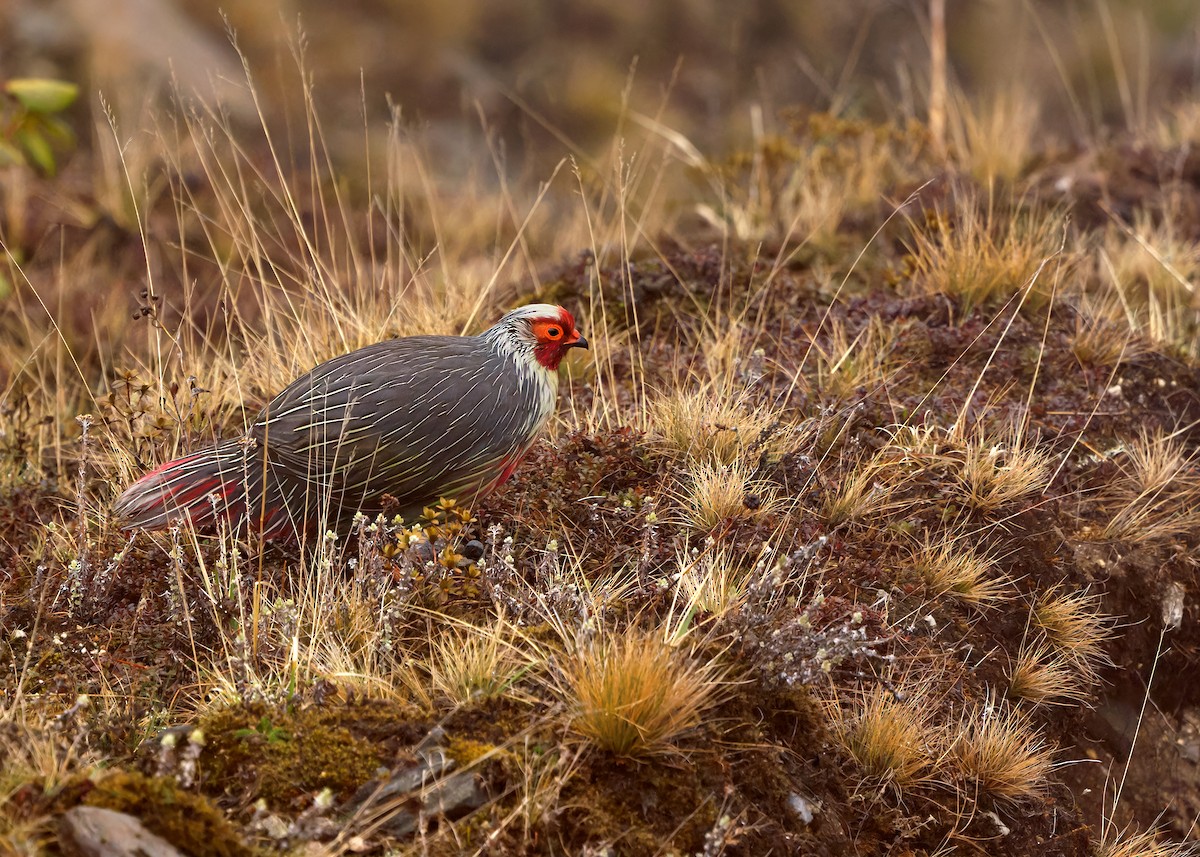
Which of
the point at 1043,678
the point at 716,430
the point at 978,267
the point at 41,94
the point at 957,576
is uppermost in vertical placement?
the point at 41,94

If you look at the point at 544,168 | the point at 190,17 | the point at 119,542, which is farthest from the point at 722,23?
the point at 119,542

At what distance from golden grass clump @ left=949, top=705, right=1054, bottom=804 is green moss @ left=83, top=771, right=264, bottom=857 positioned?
6.47ft

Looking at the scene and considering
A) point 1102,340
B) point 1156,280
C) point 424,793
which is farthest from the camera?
point 1156,280

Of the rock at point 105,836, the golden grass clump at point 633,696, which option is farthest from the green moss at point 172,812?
the golden grass clump at point 633,696

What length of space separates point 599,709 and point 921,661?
1308mm

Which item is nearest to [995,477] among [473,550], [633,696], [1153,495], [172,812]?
[1153,495]

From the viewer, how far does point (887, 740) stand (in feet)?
10.2

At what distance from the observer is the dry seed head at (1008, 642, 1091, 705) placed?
3.69m

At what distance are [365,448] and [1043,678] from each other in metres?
2.30

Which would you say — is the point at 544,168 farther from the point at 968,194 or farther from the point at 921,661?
the point at 921,661

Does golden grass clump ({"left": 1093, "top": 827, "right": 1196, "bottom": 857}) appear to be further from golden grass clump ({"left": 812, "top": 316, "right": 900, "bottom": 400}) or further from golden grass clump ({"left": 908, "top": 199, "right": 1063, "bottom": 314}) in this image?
golden grass clump ({"left": 908, "top": 199, "right": 1063, "bottom": 314})

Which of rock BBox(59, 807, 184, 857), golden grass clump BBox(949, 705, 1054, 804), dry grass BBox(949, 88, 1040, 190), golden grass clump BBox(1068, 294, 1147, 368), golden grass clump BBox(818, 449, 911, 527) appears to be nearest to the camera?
rock BBox(59, 807, 184, 857)

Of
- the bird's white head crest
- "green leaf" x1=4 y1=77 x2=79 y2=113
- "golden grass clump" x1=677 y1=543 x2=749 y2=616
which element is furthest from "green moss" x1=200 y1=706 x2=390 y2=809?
"green leaf" x1=4 y1=77 x2=79 y2=113

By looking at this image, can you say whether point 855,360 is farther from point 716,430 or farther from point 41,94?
point 41,94
